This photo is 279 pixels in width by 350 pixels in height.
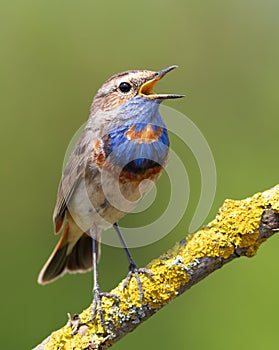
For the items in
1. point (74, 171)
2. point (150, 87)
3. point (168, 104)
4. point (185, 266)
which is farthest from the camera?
point (168, 104)

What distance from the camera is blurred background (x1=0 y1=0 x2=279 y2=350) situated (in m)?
6.43

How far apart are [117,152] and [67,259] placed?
1.26m

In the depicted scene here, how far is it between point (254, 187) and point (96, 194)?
231cm

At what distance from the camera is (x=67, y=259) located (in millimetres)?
5750

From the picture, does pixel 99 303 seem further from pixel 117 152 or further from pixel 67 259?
pixel 67 259

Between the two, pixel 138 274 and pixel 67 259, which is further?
pixel 67 259

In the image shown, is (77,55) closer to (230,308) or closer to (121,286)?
(230,308)

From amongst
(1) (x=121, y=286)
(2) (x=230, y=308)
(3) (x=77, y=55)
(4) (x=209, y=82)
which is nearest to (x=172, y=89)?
(4) (x=209, y=82)

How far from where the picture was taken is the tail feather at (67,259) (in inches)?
226

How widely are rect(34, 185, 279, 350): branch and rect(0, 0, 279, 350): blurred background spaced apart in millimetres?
2093

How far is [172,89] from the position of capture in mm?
7320

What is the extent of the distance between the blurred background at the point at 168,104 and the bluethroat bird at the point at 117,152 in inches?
49.9

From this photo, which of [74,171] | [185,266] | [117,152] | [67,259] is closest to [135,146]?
[117,152]

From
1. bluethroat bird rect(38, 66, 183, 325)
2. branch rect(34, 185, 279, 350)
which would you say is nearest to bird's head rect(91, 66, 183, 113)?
bluethroat bird rect(38, 66, 183, 325)
